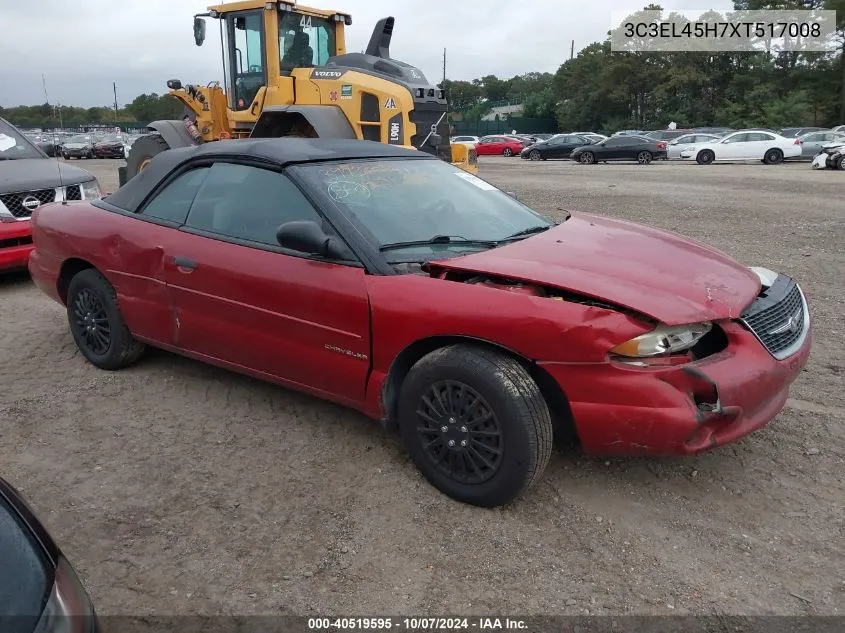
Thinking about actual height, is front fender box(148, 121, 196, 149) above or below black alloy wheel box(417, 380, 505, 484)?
above

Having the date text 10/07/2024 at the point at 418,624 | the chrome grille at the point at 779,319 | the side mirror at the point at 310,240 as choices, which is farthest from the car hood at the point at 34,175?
the chrome grille at the point at 779,319

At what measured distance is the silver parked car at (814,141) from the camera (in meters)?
26.2

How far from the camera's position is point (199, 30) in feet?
34.5

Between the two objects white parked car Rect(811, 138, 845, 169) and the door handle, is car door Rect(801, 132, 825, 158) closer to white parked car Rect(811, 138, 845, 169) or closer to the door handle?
white parked car Rect(811, 138, 845, 169)

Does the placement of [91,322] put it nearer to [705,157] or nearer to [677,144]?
[705,157]

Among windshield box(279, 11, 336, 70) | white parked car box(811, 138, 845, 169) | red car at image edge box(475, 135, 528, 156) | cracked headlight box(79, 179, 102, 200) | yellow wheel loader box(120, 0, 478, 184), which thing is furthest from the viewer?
red car at image edge box(475, 135, 528, 156)

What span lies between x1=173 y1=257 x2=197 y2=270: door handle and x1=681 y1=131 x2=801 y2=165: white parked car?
89.6 feet

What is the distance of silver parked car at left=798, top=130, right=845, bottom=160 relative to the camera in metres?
26.2

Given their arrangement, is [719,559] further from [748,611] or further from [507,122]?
[507,122]

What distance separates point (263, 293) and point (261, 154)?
2.68 feet

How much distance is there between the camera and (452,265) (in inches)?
122

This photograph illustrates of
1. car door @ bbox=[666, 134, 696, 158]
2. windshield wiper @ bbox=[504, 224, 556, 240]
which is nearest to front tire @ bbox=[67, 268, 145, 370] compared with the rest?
windshield wiper @ bbox=[504, 224, 556, 240]

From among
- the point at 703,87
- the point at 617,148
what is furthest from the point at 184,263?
the point at 703,87

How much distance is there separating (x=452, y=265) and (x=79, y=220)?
2820 millimetres
